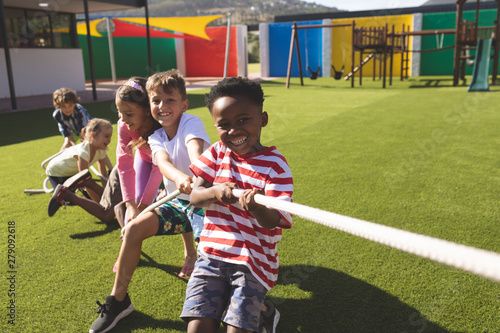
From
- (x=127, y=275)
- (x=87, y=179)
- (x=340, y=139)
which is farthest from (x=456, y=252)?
(x=340, y=139)

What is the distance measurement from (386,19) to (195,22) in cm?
1147

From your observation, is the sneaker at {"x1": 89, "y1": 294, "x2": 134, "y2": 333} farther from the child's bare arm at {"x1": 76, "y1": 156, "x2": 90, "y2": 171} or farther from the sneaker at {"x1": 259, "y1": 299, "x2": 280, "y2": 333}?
the child's bare arm at {"x1": 76, "y1": 156, "x2": 90, "y2": 171}

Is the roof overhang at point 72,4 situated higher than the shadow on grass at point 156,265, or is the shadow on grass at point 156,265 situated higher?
the roof overhang at point 72,4

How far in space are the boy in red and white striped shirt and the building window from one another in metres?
17.8

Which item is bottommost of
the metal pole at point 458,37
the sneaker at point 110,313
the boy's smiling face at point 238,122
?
the sneaker at point 110,313

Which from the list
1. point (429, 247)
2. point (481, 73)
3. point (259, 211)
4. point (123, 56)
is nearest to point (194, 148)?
point (259, 211)

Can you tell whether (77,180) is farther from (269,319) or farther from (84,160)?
(269,319)

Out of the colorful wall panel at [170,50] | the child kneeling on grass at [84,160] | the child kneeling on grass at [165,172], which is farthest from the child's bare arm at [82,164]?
the colorful wall panel at [170,50]

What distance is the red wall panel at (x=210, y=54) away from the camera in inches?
1185

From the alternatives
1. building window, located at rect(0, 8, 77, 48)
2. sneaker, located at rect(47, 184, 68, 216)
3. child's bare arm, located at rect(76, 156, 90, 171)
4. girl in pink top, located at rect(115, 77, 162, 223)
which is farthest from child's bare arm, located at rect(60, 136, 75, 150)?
building window, located at rect(0, 8, 77, 48)

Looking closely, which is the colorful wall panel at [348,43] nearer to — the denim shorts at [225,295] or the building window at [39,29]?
the building window at [39,29]

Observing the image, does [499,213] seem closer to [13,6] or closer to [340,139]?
[340,139]

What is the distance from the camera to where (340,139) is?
7.52 meters

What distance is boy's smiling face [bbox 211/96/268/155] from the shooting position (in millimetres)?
2082
